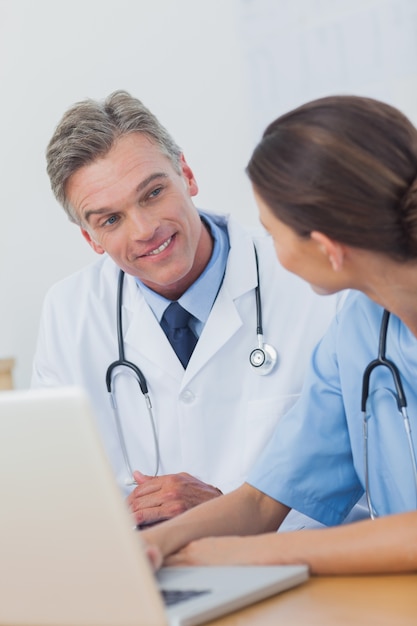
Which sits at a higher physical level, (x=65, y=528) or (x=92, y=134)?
(x=92, y=134)

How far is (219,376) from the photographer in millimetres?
1832

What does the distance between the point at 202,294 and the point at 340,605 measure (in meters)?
1.05

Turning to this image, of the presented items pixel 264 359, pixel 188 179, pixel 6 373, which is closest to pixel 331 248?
pixel 264 359

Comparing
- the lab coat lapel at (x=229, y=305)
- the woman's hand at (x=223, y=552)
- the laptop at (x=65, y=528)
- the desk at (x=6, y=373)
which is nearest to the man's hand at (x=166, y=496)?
the lab coat lapel at (x=229, y=305)

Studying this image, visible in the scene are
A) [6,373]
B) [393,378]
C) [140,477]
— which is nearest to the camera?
[393,378]

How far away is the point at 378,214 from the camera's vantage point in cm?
114

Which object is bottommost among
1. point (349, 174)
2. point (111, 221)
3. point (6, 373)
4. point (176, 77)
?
point (6, 373)

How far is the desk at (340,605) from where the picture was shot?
0.85m

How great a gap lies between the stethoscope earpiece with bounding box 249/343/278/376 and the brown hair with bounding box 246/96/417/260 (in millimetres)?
650

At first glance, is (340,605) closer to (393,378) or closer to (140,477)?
(393,378)

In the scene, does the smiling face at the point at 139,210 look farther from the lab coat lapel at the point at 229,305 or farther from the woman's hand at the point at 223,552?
the woman's hand at the point at 223,552

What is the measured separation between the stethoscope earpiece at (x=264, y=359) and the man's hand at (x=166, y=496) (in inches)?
9.6

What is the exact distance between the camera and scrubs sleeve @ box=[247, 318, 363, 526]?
54.7 inches

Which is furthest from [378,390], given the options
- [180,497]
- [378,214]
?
[180,497]
